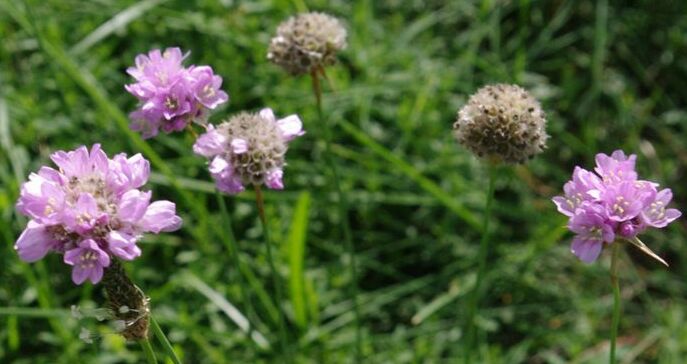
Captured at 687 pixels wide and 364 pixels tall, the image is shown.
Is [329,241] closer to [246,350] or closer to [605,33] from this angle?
[246,350]

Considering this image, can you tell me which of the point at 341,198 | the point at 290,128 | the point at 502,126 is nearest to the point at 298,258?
the point at 341,198

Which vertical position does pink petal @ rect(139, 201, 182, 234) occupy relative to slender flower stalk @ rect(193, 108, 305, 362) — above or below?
below

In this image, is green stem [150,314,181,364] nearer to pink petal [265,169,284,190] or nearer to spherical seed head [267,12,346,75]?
pink petal [265,169,284,190]

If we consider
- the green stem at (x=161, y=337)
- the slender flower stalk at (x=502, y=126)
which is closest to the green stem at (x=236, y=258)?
the green stem at (x=161, y=337)

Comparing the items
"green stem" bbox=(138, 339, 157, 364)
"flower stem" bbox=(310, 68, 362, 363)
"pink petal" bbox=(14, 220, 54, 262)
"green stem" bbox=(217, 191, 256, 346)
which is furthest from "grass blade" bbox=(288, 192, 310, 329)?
"pink petal" bbox=(14, 220, 54, 262)

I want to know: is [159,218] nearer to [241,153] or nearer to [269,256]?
[241,153]

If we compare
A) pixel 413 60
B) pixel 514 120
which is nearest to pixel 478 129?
pixel 514 120

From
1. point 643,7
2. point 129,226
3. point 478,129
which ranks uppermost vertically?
point 643,7

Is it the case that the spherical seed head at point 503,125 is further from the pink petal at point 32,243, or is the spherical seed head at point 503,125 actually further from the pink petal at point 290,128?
the pink petal at point 32,243
